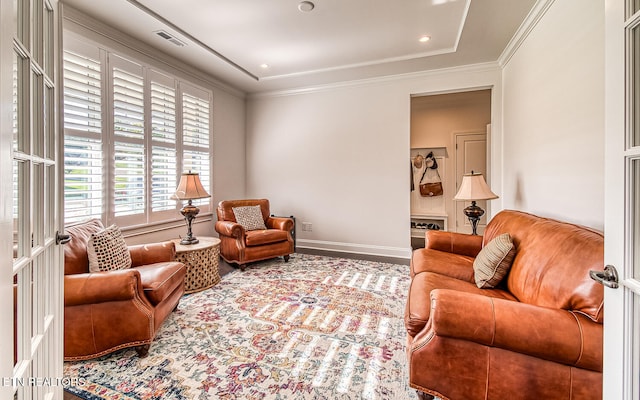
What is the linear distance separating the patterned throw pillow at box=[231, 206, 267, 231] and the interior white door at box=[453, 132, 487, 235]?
368cm

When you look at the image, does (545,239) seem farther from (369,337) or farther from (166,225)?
(166,225)

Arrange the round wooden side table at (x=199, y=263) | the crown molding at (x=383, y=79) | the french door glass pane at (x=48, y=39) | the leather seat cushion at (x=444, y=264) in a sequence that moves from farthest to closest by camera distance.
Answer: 1. the crown molding at (x=383, y=79)
2. the round wooden side table at (x=199, y=263)
3. the leather seat cushion at (x=444, y=264)
4. the french door glass pane at (x=48, y=39)

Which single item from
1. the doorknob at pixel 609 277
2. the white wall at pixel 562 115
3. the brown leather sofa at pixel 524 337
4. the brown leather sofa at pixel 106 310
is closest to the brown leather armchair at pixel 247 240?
the brown leather sofa at pixel 106 310

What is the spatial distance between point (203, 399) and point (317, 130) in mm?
4013

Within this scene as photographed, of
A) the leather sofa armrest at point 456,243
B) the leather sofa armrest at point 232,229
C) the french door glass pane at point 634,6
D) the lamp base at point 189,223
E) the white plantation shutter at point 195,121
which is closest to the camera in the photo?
the french door glass pane at point 634,6

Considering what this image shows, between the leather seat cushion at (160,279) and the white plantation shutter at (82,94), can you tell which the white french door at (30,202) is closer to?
the leather seat cushion at (160,279)

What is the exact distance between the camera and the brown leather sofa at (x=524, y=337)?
1.12 meters

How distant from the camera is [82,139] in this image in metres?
2.69

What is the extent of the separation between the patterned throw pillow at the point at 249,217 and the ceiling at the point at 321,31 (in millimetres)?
2038

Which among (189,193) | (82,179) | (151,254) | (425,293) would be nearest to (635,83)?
(425,293)

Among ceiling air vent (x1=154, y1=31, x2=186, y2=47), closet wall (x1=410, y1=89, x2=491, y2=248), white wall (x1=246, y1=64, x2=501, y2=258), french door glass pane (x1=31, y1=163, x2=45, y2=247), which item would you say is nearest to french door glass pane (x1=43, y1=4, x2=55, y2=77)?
french door glass pane (x1=31, y1=163, x2=45, y2=247)

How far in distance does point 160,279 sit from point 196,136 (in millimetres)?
2666

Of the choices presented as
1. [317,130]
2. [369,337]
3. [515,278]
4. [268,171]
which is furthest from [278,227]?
[515,278]

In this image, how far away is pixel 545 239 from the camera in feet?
5.48
